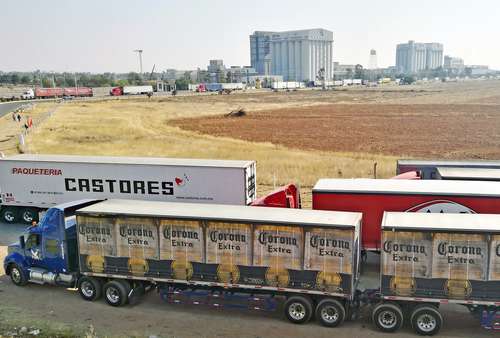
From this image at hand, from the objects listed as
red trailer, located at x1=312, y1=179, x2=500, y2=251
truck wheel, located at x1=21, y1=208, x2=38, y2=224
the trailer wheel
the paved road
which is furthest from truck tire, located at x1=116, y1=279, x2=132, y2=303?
the paved road

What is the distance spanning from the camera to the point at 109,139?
5297 centimetres

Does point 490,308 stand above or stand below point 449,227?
below

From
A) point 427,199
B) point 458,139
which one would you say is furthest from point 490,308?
point 458,139

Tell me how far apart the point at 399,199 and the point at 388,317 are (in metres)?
5.18

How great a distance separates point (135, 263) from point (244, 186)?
8243mm

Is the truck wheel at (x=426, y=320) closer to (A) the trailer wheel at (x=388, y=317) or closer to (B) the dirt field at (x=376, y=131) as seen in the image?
(A) the trailer wheel at (x=388, y=317)

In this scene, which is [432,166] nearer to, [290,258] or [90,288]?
[290,258]

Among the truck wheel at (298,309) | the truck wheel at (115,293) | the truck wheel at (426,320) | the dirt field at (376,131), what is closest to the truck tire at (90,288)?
the truck wheel at (115,293)

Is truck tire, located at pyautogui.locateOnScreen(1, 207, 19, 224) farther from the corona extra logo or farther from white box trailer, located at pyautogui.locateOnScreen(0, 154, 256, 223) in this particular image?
the corona extra logo

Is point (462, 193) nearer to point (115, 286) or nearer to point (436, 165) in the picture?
point (436, 165)

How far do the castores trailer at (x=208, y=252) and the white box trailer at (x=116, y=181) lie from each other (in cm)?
697

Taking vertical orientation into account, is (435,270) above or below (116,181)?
below

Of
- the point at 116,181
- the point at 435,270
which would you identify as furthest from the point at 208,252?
the point at 116,181

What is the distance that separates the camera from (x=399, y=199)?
1739cm
